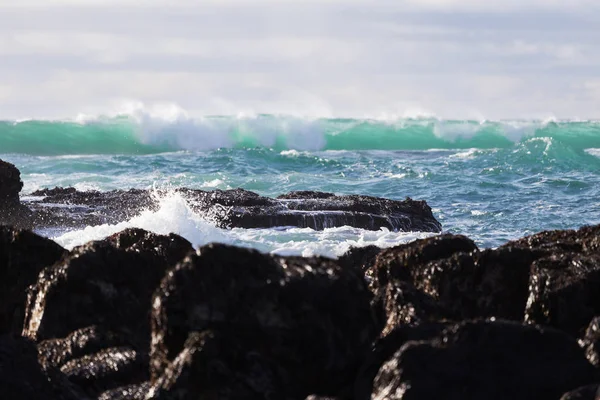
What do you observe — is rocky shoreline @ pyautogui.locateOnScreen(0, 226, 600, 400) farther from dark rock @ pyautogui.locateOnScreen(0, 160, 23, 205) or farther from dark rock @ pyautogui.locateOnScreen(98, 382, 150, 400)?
dark rock @ pyautogui.locateOnScreen(0, 160, 23, 205)

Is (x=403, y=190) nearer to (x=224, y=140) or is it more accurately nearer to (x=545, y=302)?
(x=545, y=302)

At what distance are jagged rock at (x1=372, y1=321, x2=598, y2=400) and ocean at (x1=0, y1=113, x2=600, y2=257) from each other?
7.49 meters

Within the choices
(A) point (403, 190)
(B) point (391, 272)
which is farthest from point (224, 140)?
(B) point (391, 272)

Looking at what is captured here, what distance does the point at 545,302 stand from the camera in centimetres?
596

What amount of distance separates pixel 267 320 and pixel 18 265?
2.40 meters

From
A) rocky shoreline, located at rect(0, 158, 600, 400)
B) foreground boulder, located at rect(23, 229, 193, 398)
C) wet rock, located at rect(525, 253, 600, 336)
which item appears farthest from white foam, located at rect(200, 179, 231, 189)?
wet rock, located at rect(525, 253, 600, 336)

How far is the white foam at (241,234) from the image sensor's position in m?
13.5

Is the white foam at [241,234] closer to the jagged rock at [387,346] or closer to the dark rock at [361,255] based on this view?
the dark rock at [361,255]

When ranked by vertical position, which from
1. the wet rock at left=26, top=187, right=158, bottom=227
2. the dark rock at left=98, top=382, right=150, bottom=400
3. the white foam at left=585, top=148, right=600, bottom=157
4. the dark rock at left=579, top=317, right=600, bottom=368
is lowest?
the white foam at left=585, top=148, right=600, bottom=157

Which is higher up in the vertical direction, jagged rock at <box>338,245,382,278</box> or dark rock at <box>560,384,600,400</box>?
dark rock at <box>560,384,600,400</box>

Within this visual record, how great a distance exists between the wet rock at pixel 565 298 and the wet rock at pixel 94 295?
2076mm

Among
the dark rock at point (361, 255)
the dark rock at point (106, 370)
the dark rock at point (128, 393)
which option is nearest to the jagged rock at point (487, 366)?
the dark rock at point (128, 393)

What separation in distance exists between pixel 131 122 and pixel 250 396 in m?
46.9

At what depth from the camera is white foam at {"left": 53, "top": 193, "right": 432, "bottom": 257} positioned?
44.3ft
